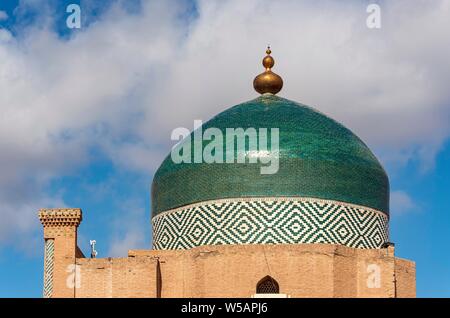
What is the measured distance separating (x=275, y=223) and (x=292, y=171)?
90 centimetres

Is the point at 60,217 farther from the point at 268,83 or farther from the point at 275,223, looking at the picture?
the point at 268,83

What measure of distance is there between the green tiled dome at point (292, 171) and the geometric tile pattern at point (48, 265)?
2.01 meters

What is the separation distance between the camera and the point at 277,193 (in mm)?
16484

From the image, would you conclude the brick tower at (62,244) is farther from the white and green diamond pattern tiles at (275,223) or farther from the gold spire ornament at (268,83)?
the gold spire ornament at (268,83)

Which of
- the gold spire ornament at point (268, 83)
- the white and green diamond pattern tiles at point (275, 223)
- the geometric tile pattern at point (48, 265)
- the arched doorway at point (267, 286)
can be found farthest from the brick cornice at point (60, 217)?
the gold spire ornament at point (268, 83)

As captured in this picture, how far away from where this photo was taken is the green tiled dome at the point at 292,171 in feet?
54.4

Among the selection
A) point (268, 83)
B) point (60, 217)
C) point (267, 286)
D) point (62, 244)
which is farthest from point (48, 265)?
point (268, 83)

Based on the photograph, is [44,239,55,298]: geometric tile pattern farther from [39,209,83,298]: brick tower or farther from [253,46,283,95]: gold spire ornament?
[253,46,283,95]: gold spire ornament

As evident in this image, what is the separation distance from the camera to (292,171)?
16.7 meters

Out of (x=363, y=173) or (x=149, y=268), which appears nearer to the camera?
(x=149, y=268)

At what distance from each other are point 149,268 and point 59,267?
4.30 feet

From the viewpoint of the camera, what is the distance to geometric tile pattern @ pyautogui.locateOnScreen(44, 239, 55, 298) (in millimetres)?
16406
